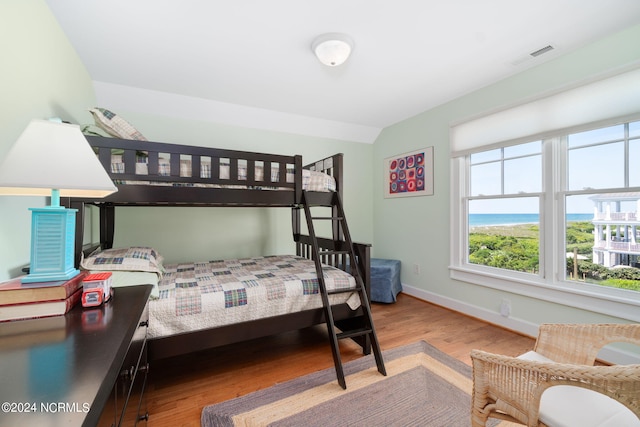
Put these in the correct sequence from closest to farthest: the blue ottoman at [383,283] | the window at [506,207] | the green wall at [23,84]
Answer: the green wall at [23,84], the window at [506,207], the blue ottoman at [383,283]

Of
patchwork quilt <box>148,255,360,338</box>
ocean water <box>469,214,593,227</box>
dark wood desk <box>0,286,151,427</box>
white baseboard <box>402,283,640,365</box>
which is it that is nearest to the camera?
dark wood desk <box>0,286,151,427</box>

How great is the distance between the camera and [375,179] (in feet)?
13.5

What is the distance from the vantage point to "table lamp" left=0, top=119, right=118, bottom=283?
2.93ft

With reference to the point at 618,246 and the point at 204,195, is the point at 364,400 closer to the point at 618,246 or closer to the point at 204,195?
the point at 204,195

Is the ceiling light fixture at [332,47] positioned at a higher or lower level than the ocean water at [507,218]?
higher

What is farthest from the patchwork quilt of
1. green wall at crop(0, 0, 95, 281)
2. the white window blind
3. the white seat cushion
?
the white window blind

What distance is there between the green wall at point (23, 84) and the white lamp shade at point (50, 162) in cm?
43

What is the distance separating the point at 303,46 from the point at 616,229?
109 inches

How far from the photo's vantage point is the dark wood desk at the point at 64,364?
0.46m

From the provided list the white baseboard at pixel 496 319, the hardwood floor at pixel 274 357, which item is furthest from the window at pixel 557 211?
the hardwood floor at pixel 274 357

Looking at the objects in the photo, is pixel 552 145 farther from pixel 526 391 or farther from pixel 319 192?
pixel 526 391

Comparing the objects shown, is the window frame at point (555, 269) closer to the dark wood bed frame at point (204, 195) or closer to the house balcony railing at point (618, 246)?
the house balcony railing at point (618, 246)

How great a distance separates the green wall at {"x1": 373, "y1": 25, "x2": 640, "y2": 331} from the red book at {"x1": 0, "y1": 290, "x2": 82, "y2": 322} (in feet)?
10.4

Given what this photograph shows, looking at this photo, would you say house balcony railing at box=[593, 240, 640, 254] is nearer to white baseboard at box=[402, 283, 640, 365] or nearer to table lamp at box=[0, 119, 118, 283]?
white baseboard at box=[402, 283, 640, 365]
